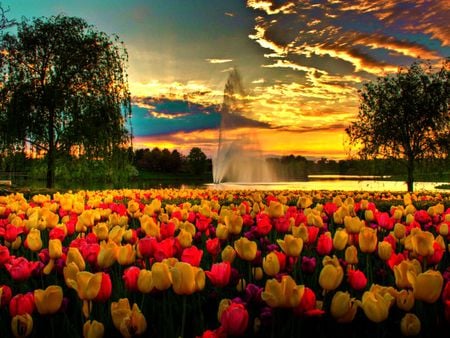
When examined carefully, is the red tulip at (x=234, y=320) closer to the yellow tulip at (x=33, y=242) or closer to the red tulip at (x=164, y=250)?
the red tulip at (x=164, y=250)

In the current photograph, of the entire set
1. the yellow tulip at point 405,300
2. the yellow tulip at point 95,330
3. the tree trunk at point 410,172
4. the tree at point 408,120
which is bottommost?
the yellow tulip at point 95,330

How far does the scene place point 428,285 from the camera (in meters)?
1.83

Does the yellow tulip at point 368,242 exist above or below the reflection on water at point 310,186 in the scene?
above

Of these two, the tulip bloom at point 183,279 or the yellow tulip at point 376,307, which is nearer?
the yellow tulip at point 376,307

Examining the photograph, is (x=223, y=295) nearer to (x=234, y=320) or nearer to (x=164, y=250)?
(x=164, y=250)

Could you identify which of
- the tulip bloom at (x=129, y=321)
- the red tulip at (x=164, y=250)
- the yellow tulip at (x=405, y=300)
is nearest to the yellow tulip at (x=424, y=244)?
the yellow tulip at (x=405, y=300)

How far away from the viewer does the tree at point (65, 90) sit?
2061 cm

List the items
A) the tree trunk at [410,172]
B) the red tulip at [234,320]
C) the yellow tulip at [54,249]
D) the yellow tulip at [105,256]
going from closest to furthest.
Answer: the red tulip at [234,320] → the yellow tulip at [105,256] → the yellow tulip at [54,249] → the tree trunk at [410,172]

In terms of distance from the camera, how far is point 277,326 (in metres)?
2.07

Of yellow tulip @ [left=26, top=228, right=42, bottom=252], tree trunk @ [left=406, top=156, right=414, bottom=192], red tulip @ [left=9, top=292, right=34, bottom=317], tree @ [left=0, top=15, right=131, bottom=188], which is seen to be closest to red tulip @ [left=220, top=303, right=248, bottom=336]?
red tulip @ [left=9, top=292, right=34, bottom=317]

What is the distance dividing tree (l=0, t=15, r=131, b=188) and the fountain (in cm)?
1091

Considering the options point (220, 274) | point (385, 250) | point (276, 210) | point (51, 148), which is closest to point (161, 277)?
point (220, 274)

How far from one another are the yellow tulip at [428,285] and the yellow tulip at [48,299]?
1.45 metres

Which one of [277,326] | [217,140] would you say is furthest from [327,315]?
[217,140]
